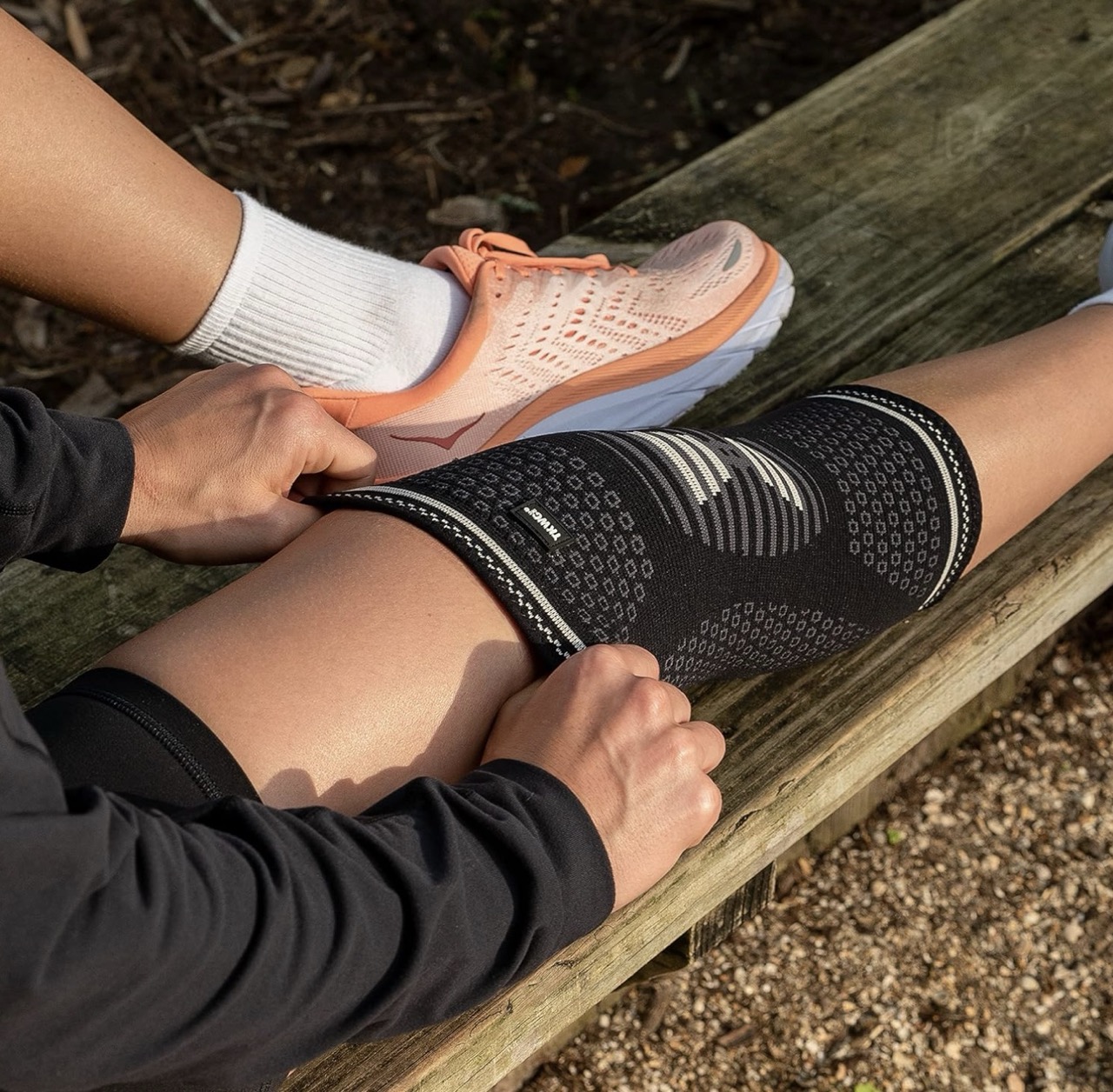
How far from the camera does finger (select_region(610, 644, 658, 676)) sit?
1.13 metres

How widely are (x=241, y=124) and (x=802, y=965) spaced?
241cm

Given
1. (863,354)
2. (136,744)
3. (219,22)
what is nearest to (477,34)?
(219,22)

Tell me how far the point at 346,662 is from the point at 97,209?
62 centimetres

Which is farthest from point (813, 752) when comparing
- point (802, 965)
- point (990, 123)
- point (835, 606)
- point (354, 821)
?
point (990, 123)

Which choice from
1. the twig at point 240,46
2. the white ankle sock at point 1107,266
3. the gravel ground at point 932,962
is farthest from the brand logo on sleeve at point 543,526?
the twig at point 240,46

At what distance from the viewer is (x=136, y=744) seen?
3.33ft

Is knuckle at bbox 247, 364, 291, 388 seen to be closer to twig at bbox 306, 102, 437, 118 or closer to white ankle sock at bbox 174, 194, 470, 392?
white ankle sock at bbox 174, 194, 470, 392

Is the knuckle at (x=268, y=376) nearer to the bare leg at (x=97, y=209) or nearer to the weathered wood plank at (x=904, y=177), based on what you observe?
the bare leg at (x=97, y=209)

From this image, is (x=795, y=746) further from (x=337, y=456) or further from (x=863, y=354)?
(x=863, y=354)

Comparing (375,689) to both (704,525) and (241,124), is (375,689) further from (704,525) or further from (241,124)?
(241,124)

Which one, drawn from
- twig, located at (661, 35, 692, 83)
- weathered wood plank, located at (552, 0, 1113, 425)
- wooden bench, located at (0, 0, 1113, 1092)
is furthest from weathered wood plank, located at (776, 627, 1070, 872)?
twig, located at (661, 35, 692, 83)

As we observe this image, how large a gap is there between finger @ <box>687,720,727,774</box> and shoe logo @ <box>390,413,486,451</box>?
0.56 metres

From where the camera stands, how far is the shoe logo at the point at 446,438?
5.22 ft

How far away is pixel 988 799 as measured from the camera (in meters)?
1.86
